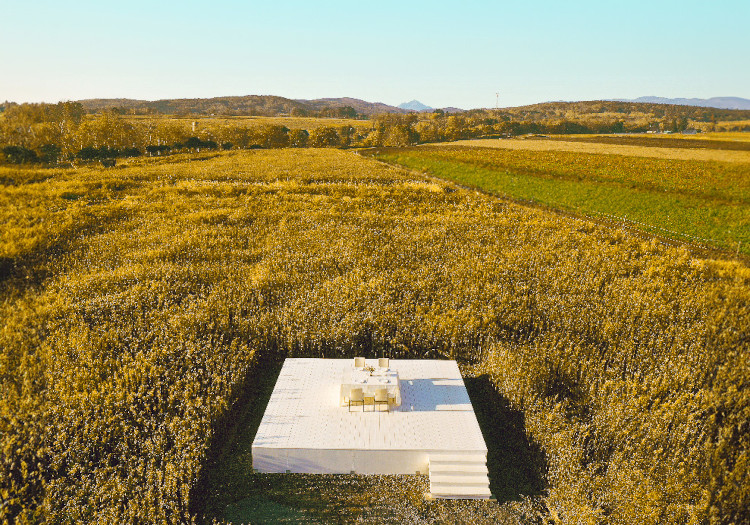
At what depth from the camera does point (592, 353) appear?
1405 cm

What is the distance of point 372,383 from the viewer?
1096 cm

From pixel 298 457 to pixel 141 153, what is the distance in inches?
3678

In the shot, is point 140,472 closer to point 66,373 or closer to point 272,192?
point 66,373

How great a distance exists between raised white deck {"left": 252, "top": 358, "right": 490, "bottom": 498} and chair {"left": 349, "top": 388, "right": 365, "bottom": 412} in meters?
0.15

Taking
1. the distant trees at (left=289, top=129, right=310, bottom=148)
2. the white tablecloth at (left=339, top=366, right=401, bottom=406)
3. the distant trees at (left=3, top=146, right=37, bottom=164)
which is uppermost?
the distant trees at (left=289, top=129, right=310, bottom=148)

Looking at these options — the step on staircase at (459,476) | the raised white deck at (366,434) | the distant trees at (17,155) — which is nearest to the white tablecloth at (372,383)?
the raised white deck at (366,434)

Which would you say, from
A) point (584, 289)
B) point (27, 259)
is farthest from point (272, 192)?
point (584, 289)

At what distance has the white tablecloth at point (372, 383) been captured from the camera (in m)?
10.8

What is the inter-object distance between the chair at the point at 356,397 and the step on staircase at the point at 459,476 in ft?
7.17

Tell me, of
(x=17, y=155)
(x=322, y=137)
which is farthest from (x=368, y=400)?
(x=322, y=137)

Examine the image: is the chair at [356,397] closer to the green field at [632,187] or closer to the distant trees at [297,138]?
the green field at [632,187]

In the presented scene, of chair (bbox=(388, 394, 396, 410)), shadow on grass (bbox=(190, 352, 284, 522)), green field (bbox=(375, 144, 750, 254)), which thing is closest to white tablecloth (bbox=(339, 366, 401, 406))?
chair (bbox=(388, 394, 396, 410))

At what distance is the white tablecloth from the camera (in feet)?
35.6

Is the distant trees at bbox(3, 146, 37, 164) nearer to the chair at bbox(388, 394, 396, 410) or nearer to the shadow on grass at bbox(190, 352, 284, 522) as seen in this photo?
the shadow on grass at bbox(190, 352, 284, 522)
